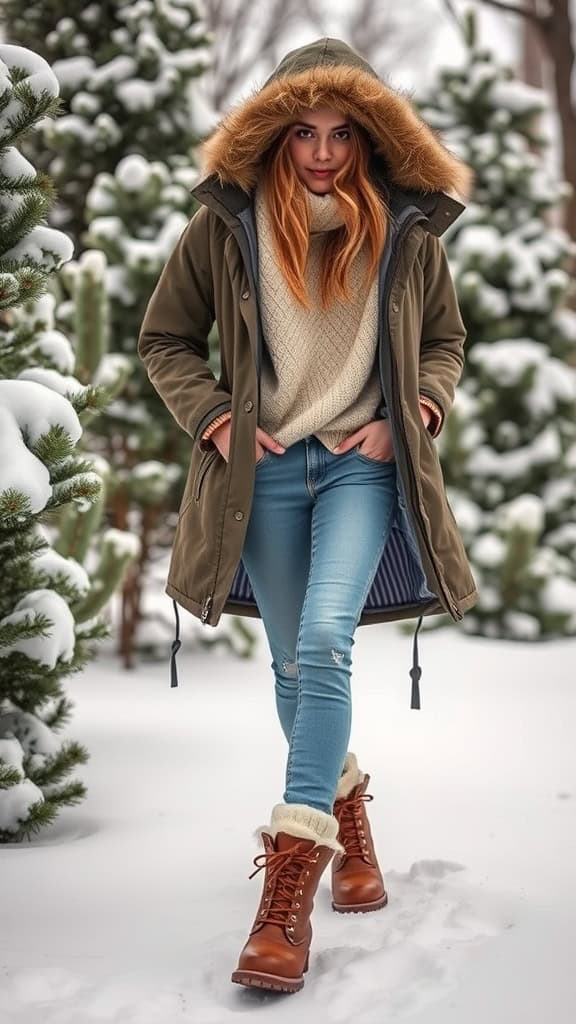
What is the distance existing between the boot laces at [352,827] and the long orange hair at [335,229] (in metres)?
1.26

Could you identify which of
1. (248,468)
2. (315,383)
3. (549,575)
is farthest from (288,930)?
(549,575)

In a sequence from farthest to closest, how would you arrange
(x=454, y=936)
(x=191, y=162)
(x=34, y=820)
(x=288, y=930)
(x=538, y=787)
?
(x=191, y=162)
(x=538, y=787)
(x=34, y=820)
(x=454, y=936)
(x=288, y=930)

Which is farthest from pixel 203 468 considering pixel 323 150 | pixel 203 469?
pixel 323 150

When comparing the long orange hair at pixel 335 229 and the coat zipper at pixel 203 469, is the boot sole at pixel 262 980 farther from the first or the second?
the long orange hair at pixel 335 229

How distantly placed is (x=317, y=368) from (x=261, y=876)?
54.1 inches

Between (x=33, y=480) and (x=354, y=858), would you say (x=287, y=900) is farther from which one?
(x=33, y=480)

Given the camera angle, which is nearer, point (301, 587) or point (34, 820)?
point (301, 587)

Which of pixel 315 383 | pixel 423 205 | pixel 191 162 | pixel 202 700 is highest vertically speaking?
pixel 191 162

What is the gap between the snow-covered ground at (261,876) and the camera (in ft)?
8.27

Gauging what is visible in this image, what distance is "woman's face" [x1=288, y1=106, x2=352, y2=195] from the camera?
2.96 m

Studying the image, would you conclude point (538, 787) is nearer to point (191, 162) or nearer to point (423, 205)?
point (423, 205)

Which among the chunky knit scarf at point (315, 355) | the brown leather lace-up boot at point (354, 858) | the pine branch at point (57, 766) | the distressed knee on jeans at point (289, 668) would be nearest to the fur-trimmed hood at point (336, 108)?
the chunky knit scarf at point (315, 355)

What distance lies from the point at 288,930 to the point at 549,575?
5.33m

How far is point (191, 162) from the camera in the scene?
7.14 metres
